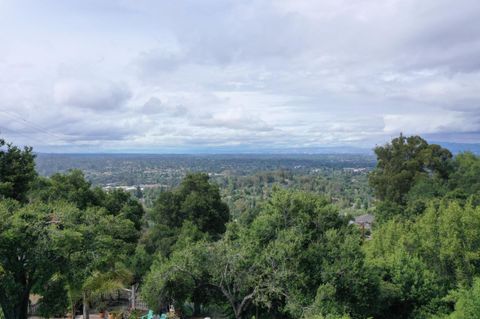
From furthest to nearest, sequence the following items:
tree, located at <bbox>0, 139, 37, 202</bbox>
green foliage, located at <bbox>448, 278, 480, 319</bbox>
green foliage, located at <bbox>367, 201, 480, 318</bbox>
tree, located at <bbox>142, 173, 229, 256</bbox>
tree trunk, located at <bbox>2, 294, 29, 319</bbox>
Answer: tree, located at <bbox>142, 173, 229, 256</bbox>
tree, located at <bbox>0, 139, 37, 202</bbox>
green foliage, located at <bbox>367, 201, 480, 318</bbox>
green foliage, located at <bbox>448, 278, 480, 319</bbox>
tree trunk, located at <bbox>2, 294, 29, 319</bbox>

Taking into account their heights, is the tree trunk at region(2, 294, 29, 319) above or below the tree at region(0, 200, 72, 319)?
below

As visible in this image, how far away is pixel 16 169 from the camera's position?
19.8 meters

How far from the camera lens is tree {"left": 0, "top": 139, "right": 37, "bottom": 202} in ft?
64.0

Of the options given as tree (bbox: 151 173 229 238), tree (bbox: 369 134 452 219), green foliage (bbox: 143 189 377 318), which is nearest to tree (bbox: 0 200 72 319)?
green foliage (bbox: 143 189 377 318)

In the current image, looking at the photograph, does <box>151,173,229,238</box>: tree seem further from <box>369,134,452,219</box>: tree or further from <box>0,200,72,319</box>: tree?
<box>0,200,72,319</box>: tree

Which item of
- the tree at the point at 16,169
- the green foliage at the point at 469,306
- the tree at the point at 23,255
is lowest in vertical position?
the green foliage at the point at 469,306

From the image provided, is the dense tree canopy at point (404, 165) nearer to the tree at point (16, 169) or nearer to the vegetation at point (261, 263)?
the vegetation at point (261, 263)

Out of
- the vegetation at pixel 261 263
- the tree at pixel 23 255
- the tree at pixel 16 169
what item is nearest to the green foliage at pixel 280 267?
the vegetation at pixel 261 263

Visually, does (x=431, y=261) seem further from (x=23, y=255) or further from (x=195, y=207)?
(x=195, y=207)

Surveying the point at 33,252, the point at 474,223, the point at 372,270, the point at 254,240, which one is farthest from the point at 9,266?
the point at 474,223

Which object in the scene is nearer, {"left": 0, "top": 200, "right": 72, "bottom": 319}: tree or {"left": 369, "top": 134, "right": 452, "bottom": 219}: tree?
{"left": 0, "top": 200, "right": 72, "bottom": 319}: tree

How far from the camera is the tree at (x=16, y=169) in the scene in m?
19.5

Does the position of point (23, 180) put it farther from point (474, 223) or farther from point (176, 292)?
point (474, 223)

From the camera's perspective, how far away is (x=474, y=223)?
1870 cm
